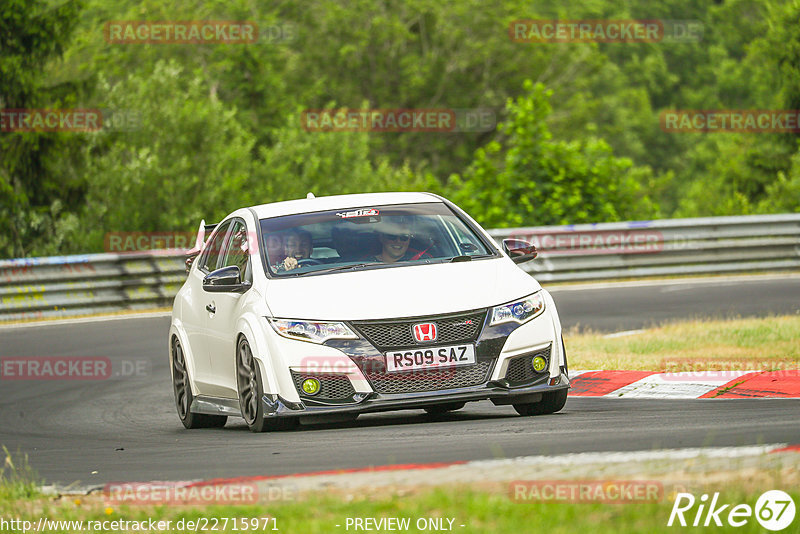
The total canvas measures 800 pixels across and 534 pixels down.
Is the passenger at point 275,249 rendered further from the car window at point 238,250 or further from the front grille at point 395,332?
the front grille at point 395,332

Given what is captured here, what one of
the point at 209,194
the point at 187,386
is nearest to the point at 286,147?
the point at 209,194

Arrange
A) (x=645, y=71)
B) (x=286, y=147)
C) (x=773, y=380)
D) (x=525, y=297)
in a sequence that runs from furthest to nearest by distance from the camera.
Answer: (x=645, y=71) < (x=286, y=147) < (x=773, y=380) < (x=525, y=297)

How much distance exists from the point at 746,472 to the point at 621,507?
79 centimetres

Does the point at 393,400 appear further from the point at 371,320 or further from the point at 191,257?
the point at 191,257

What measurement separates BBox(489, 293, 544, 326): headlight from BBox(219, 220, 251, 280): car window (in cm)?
178

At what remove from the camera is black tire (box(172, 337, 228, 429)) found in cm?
1021

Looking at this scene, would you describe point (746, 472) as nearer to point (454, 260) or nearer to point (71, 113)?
point (454, 260)

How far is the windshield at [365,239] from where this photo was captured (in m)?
9.14

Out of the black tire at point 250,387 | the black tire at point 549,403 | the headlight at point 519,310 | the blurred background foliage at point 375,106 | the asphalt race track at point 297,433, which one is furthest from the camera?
the blurred background foliage at point 375,106

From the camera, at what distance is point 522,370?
849cm

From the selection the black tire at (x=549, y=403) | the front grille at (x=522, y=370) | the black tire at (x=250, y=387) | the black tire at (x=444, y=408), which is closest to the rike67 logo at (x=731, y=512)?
the front grille at (x=522, y=370)

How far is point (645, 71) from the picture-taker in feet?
269

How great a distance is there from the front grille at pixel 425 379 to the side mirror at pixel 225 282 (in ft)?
4.34

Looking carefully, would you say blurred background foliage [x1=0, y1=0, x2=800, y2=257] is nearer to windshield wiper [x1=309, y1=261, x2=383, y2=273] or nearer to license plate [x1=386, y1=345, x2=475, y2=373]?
windshield wiper [x1=309, y1=261, x2=383, y2=273]
